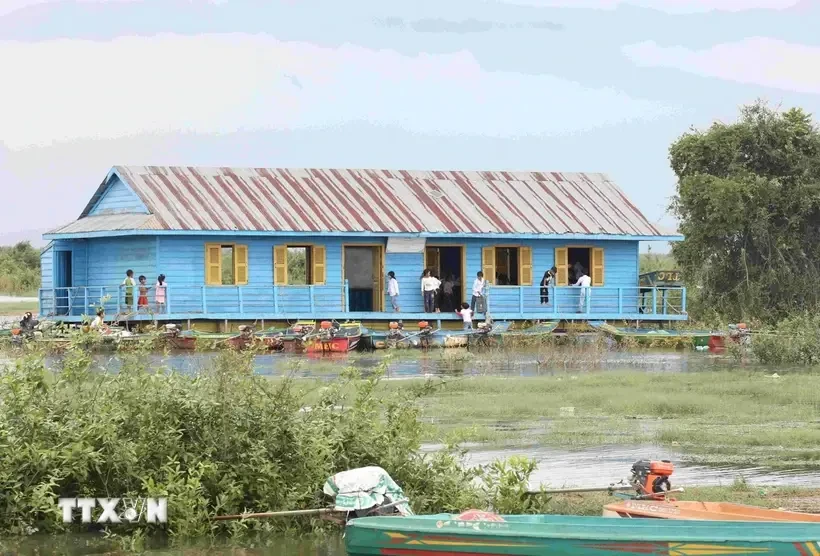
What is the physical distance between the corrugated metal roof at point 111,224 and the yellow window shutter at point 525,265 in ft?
31.4

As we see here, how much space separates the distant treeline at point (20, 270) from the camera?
62781 mm

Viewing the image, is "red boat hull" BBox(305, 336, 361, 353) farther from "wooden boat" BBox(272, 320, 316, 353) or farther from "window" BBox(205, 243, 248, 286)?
"window" BBox(205, 243, 248, 286)

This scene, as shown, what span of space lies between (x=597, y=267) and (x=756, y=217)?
4.73 metres

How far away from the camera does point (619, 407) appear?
17938 millimetres

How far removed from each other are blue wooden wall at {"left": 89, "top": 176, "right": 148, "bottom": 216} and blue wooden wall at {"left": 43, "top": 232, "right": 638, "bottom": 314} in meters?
Result: 0.84

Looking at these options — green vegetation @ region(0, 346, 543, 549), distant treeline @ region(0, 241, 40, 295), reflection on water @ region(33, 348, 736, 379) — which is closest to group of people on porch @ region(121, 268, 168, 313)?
reflection on water @ region(33, 348, 736, 379)

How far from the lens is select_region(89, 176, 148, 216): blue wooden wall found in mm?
33719

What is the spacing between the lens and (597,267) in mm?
37125

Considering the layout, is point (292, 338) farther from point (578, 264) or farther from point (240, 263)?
point (578, 264)

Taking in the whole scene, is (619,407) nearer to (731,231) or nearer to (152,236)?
(152,236)

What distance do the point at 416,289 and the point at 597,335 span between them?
4.70 metres

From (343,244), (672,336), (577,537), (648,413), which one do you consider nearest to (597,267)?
(672,336)

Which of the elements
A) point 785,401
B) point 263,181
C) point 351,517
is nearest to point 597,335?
point 263,181

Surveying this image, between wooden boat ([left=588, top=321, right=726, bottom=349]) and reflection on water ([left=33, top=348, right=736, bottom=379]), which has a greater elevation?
wooden boat ([left=588, top=321, right=726, bottom=349])
